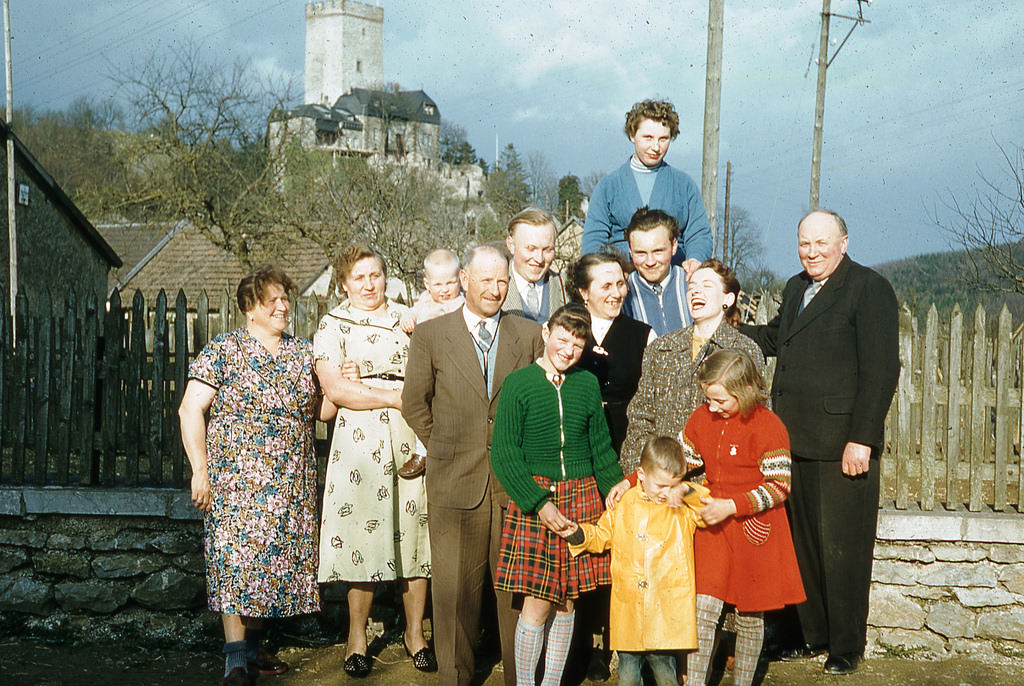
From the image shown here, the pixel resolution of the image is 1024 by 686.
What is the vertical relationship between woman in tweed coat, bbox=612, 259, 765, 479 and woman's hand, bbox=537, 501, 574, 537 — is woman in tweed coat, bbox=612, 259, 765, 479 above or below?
above

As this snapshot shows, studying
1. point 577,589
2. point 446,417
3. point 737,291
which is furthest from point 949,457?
point 446,417

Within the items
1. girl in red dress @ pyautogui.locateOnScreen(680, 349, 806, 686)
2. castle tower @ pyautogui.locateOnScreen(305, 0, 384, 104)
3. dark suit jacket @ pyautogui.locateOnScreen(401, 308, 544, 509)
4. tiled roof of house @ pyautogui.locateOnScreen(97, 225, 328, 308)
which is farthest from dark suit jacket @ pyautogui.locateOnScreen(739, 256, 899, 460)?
castle tower @ pyautogui.locateOnScreen(305, 0, 384, 104)

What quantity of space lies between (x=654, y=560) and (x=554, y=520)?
45 cm

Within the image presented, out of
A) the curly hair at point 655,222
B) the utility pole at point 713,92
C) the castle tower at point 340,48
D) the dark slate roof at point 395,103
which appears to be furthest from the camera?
the castle tower at point 340,48

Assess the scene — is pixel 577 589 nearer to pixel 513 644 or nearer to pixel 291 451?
pixel 513 644

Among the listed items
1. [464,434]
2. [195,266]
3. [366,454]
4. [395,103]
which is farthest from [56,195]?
[395,103]

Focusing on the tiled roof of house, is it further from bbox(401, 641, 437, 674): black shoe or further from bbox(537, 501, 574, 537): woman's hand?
bbox(537, 501, 574, 537): woman's hand

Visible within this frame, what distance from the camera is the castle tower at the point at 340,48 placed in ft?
295

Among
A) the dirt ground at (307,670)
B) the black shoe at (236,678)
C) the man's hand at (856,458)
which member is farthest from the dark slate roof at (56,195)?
the man's hand at (856,458)

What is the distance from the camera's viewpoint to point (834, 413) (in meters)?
4.57

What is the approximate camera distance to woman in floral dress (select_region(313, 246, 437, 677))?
465 cm

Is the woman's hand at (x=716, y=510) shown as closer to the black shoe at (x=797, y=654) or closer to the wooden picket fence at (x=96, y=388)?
the black shoe at (x=797, y=654)

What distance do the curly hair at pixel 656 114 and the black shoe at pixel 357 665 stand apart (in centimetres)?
310

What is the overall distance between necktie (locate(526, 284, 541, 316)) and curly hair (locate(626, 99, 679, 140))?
1.06 meters
